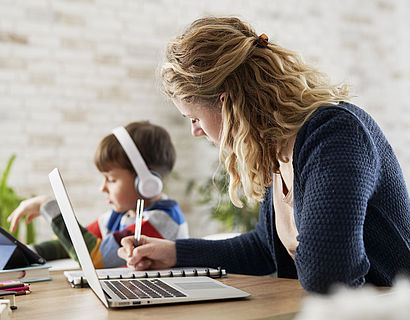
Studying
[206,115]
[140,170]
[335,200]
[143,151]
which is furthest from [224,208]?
[335,200]

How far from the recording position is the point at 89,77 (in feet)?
11.9

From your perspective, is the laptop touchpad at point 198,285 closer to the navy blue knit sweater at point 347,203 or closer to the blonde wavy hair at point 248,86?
the navy blue knit sweater at point 347,203

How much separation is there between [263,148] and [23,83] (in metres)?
2.62

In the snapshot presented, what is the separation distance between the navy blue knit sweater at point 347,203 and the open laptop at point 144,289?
0.50 feet

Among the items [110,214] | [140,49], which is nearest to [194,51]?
[110,214]

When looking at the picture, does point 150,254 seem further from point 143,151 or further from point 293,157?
point 143,151

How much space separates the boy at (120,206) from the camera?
1.68 meters

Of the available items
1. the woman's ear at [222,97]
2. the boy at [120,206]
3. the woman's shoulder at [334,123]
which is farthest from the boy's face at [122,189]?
the woman's shoulder at [334,123]

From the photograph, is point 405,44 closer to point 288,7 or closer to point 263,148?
point 288,7

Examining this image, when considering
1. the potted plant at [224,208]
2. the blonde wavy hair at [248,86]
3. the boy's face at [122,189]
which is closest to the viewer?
the blonde wavy hair at [248,86]

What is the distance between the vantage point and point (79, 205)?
356cm

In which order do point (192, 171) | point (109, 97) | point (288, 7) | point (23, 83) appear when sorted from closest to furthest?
point (23, 83)
point (109, 97)
point (192, 171)
point (288, 7)

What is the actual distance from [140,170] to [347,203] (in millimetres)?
1087

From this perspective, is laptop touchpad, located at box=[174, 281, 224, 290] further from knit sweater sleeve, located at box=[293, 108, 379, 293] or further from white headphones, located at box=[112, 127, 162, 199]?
white headphones, located at box=[112, 127, 162, 199]
